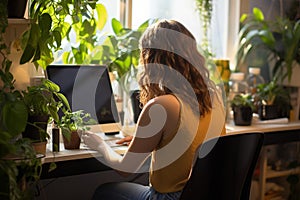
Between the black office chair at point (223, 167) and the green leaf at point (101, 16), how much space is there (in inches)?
49.5

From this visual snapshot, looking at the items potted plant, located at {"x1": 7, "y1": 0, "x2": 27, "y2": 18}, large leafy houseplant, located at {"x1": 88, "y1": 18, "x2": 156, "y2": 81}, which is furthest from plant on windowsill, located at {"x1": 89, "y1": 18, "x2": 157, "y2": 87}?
potted plant, located at {"x1": 7, "y1": 0, "x2": 27, "y2": 18}

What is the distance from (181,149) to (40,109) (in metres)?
0.59

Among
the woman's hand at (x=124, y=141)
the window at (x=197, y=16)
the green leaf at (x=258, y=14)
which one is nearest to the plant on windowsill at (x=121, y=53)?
the window at (x=197, y=16)

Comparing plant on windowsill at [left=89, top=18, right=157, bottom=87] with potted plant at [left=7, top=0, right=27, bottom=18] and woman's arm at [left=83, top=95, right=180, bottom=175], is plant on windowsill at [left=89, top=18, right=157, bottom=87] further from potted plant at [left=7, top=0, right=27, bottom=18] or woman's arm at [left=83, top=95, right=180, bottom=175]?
woman's arm at [left=83, top=95, right=180, bottom=175]

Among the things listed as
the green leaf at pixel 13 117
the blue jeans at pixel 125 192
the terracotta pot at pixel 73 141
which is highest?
the green leaf at pixel 13 117

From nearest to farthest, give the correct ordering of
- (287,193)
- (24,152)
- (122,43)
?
(24,152), (122,43), (287,193)

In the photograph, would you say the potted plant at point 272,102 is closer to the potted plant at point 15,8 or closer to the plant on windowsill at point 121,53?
the plant on windowsill at point 121,53

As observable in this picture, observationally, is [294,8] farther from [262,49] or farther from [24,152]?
[24,152]

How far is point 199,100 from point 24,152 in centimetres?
78

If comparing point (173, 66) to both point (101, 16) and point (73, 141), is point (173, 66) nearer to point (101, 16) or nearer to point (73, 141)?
point (73, 141)

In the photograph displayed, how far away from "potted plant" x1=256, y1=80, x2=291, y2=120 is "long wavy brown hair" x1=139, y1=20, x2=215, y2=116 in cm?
129

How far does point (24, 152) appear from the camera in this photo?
6.55 ft

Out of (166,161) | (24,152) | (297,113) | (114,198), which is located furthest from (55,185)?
(297,113)

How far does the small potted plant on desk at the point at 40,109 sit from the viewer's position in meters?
2.23
